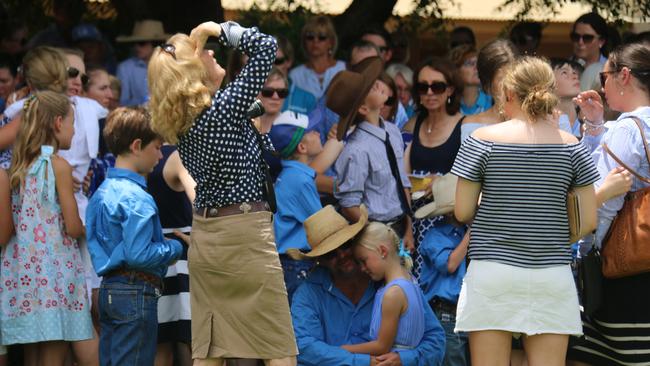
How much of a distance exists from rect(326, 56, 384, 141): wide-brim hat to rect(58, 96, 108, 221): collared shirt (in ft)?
4.71

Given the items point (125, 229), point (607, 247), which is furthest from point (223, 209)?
point (607, 247)

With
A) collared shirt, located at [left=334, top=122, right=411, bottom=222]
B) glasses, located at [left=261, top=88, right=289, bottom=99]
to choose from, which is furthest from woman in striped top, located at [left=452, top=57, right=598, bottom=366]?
glasses, located at [left=261, top=88, right=289, bottom=99]

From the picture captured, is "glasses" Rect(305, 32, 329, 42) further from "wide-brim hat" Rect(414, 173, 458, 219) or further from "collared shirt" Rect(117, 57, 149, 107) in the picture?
"wide-brim hat" Rect(414, 173, 458, 219)

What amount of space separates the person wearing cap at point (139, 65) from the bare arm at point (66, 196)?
341 centimetres

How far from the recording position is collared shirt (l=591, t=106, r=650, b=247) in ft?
16.7

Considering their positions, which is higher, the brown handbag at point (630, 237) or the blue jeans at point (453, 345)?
the brown handbag at point (630, 237)

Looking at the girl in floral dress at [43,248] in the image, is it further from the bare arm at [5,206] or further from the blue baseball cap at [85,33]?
the blue baseball cap at [85,33]

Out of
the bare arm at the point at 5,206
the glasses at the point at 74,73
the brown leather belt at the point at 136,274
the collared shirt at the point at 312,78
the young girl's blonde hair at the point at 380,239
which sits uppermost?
the glasses at the point at 74,73

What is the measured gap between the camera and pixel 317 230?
20.0 feet

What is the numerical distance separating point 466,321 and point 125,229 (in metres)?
1.70

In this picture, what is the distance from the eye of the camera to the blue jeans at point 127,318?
554 cm

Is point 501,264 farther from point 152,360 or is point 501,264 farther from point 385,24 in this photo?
point 385,24

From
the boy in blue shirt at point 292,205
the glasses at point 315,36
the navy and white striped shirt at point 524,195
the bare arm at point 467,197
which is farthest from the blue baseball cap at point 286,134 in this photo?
the glasses at point 315,36

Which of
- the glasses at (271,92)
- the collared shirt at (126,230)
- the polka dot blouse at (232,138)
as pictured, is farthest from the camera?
the glasses at (271,92)
